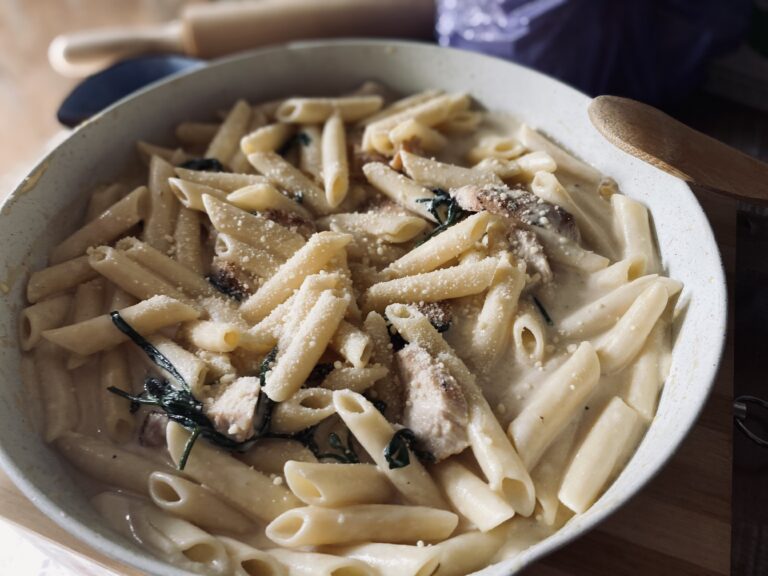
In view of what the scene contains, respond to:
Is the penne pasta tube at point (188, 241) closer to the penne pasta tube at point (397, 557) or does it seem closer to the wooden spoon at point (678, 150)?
the penne pasta tube at point (397, 557)

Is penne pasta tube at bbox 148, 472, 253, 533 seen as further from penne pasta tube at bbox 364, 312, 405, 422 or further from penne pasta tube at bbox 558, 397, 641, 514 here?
penne pasta tube at bbox 558, 397, 641, 514

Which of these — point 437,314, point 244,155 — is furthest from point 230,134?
point 437,314

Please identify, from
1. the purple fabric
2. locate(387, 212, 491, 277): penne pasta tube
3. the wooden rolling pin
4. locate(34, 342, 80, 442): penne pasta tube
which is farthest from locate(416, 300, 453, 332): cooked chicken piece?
the wooden rolling pin

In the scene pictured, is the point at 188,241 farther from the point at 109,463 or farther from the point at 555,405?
the point at 555,405

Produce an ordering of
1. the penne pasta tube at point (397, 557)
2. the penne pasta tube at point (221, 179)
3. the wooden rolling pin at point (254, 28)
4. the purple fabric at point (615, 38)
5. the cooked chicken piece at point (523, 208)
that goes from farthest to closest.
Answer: the wooden rolling pin at point (254, 28) < the purple fabric at point (615, 38) < the penne pasta tube at point (221, 179) < the cooked chicken piece at point (523, 208) < the penne pasta tube at point (397, 557)

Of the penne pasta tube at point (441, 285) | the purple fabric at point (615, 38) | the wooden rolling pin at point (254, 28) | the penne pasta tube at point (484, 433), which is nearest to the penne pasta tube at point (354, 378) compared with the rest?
the penne pasta tube at point (484, 433)
